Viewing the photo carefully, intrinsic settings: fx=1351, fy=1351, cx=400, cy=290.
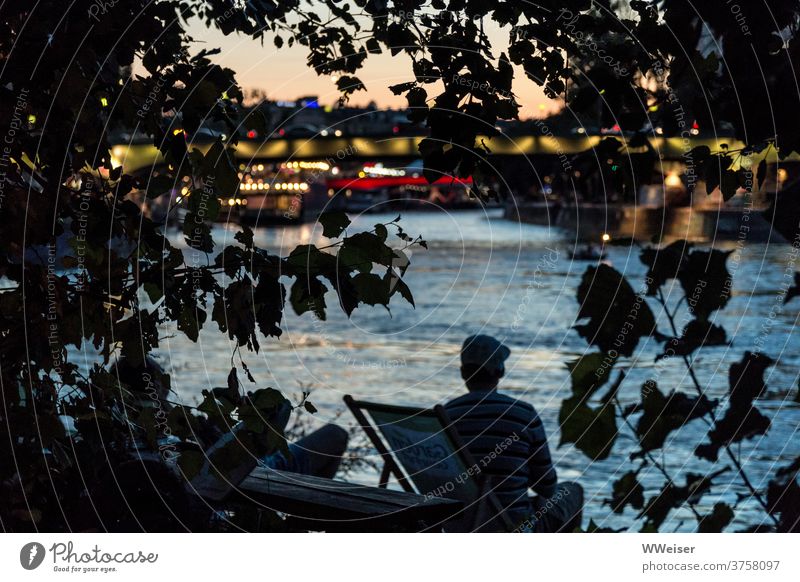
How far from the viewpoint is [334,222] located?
3062mm

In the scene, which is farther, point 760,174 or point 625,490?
point 625,490

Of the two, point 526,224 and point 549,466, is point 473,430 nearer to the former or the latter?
point 549,466

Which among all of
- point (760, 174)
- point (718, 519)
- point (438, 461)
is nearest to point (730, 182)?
point (760, 174)

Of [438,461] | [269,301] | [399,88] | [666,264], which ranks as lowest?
[438,461]

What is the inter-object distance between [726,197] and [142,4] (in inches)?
64.7

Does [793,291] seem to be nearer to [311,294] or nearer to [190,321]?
[311,294]

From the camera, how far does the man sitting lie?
5.50 meters

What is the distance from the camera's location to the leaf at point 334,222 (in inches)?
120

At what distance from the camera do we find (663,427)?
4035mm

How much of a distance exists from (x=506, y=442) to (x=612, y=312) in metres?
1.51

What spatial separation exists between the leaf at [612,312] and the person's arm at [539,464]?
1.46 m

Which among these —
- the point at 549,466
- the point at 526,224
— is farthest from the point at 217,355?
the point at 526,224

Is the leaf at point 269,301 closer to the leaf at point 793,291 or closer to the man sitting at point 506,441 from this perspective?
the leaf at point 793,291

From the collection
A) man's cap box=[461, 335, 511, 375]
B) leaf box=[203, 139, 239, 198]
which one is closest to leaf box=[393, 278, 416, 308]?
leaf box=[203, 139, 239, 198]
